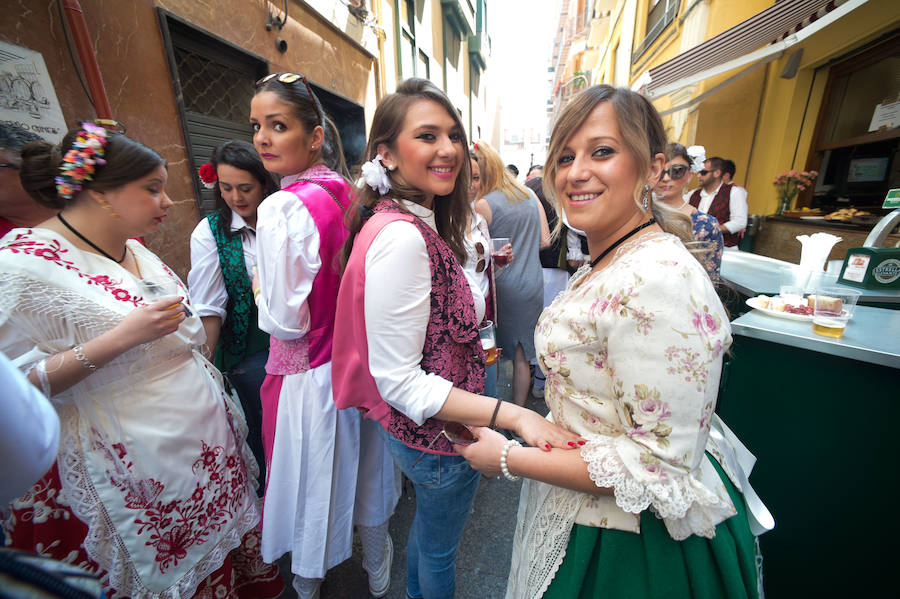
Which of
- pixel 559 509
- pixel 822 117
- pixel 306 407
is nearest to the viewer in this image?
pixel 559 509

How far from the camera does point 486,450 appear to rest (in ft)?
3.19

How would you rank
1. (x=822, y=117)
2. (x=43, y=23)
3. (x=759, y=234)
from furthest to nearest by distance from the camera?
(x=759, y=234), (x=822, y=117), (x=43, y=23)

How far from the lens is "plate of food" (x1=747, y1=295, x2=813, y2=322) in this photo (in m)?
1.77

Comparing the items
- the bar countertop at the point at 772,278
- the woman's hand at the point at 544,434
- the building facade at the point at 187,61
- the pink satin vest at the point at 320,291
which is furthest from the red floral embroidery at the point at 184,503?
the bar countertop at the point at 772,278

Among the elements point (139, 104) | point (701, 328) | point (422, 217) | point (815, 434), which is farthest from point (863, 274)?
point (139, 104)

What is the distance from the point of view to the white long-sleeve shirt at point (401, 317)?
982 mm

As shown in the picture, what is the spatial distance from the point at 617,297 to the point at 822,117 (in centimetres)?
703

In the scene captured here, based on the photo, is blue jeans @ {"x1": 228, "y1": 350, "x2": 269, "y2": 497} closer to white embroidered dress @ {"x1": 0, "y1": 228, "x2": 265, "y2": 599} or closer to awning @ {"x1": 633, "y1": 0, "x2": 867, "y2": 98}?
white embroidered dress @ {"x1": 0, "y1": 228, "x2": 265, "y2": 599}

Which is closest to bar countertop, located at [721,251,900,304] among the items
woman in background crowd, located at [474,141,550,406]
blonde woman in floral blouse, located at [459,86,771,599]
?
woman in background crowd, located at [474,141,550,406]

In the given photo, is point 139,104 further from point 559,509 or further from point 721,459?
point 721,459

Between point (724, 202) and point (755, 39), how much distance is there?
2.80 metres

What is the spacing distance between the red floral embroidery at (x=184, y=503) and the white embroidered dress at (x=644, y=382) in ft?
4.19

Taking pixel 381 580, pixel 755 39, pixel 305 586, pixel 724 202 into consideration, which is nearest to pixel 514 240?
pixel 381 580

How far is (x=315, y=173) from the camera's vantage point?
1636 millimetres
